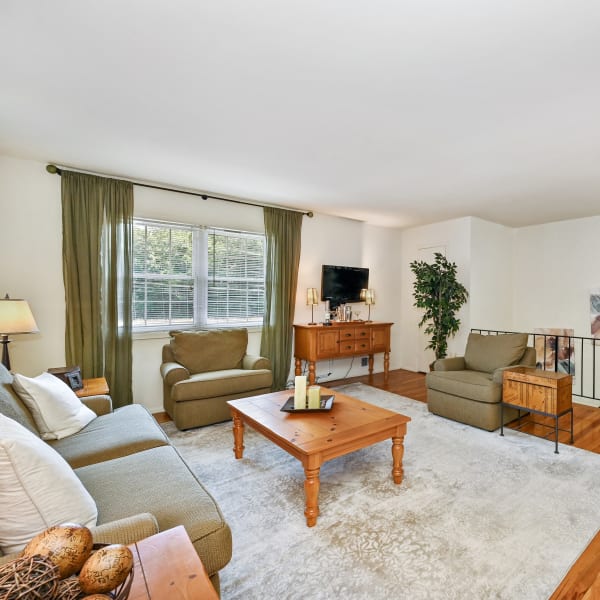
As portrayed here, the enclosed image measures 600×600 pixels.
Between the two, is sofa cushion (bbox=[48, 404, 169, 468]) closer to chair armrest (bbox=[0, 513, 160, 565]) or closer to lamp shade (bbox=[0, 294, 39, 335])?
chair armrest (bbox=[0, 513, 160, 565])

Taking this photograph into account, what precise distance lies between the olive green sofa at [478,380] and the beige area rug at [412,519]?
1.12 ft

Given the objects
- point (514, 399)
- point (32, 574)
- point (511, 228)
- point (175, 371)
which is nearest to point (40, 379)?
point (175, 371)

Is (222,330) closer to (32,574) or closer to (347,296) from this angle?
(347,296)

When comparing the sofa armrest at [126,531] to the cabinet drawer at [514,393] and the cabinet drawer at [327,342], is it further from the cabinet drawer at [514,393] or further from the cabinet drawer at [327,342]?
the cabinet drawer at [327,342]

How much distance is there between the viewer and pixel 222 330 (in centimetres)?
398

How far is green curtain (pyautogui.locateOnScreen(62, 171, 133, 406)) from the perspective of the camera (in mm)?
3246

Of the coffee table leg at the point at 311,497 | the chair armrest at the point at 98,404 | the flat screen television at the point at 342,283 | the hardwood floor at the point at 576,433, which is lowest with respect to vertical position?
the hardwood floor at the point at 576,433

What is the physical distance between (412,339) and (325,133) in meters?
4.30

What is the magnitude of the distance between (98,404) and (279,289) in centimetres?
255

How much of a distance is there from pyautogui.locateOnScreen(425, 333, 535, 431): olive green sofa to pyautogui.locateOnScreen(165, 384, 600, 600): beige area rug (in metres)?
0.34

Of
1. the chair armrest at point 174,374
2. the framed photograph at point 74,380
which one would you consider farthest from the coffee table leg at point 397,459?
the framed photograph at point 74,380

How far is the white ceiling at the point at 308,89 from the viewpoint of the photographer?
58.6 inches

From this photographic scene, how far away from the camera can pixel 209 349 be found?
3768 millimetres

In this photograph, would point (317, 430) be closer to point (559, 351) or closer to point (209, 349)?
point (209, 349)
